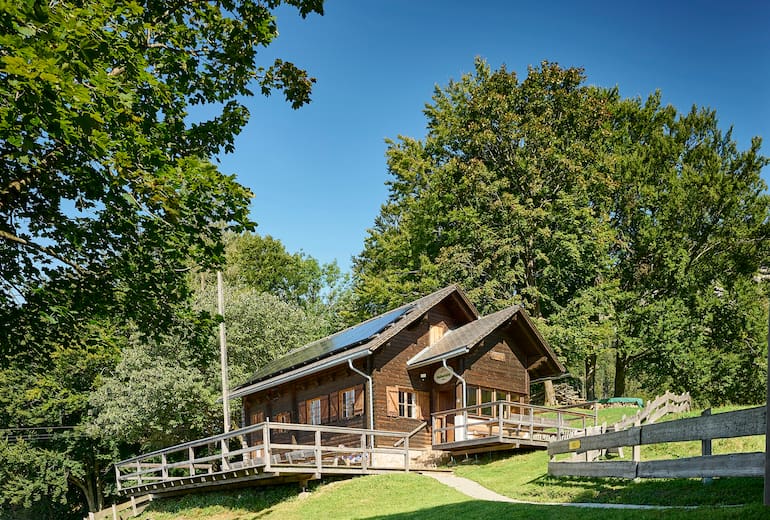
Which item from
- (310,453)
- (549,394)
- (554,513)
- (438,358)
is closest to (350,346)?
(438,358)

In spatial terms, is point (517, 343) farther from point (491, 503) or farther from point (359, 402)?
point (491, 503)

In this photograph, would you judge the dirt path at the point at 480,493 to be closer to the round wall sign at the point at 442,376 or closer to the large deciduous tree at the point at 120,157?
the round wall sign at the point at 442,376

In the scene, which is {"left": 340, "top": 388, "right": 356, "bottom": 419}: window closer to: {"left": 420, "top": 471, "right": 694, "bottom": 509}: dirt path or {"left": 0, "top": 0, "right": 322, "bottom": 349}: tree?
{"left": 420, "top": 471, "right": 694, "bottom": 509}: dirt path

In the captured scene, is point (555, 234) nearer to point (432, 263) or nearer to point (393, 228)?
point (432, 263)

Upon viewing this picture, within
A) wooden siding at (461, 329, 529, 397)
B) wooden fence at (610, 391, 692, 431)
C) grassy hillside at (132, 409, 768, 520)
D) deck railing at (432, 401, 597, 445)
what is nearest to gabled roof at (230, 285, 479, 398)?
wooden siding at (461, 329, 529, 397)

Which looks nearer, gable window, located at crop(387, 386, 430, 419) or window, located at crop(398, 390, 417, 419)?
gable window, located at crop(387, 386, 430, 419)

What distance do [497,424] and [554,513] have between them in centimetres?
1149

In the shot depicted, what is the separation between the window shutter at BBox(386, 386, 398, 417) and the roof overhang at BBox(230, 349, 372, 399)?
180cm

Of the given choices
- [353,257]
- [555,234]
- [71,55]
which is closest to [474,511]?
A: [71,55]

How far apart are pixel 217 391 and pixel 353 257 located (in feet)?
54.1

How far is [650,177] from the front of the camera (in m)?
36.9

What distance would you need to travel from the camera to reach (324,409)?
26.7 metres

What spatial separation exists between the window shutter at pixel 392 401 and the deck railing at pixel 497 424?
1402mm

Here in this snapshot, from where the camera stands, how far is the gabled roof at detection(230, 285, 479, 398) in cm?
2378
